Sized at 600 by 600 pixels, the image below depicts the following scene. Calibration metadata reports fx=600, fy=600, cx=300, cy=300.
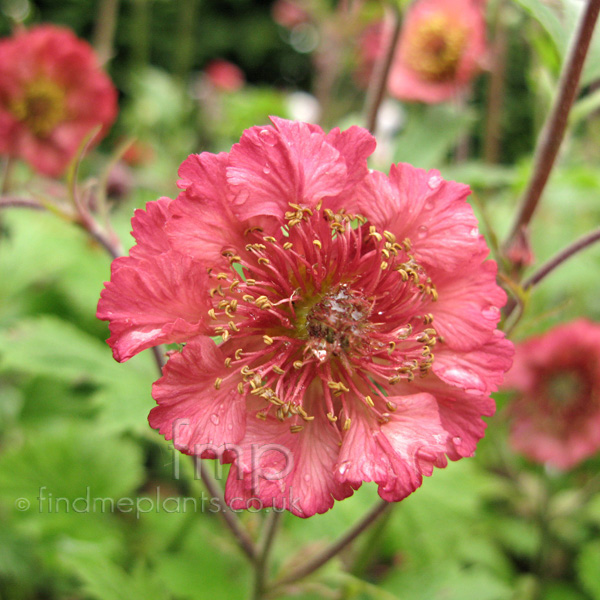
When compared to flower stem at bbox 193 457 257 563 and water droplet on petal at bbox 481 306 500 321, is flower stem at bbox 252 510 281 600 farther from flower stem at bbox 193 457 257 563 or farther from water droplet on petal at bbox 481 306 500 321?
water droplet on petal at bbox 481 306 500 321

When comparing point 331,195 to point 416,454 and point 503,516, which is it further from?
point 503,516

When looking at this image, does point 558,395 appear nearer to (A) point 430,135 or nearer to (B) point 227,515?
(A) point 430,135

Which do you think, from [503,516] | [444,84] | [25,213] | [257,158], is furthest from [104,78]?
[503,516]

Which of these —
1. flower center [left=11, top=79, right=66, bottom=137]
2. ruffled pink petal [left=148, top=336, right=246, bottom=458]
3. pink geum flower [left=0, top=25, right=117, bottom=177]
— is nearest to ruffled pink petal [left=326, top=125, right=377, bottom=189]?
ruffled pink petal [left=148, top=336, right=246, bottom=458]

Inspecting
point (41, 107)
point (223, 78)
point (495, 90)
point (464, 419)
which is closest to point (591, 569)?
point (464, 419)

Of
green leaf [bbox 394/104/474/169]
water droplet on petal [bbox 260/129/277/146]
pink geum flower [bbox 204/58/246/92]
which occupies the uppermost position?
water droplet on petal [bbox 260/129/277/146]

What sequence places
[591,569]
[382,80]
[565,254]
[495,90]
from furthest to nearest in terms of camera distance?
[495,90]
[591,569]
[382,80]
[565,254]

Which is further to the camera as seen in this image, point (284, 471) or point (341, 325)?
point (341, 325)
